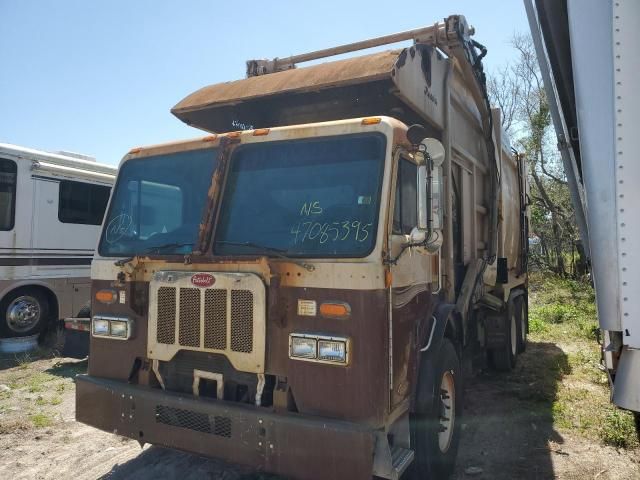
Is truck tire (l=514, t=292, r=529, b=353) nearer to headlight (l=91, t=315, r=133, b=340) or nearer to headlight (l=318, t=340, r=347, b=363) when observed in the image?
headlight (l=318, t=340, r=347, b=363)

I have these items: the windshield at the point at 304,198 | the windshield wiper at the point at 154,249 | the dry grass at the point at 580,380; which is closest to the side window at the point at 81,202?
the windshield wiper at the point at 154,249

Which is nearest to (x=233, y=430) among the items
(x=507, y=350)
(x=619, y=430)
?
(x=619, y=430)

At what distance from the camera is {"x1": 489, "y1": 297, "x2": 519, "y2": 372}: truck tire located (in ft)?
20.3

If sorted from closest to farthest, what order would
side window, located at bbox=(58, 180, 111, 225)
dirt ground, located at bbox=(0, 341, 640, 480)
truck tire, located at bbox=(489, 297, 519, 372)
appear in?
dirt ground, located at bbox=(0, 341, 640, 480), truck tire, located at bbox=(489, 297, 519, 372), side window, located at bbox=(58, 180, 111, 225)

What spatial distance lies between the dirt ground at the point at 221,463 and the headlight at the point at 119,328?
3.82 ft

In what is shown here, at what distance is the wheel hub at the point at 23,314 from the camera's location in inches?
301

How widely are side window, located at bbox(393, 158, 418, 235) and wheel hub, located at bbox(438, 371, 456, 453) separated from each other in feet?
3.93

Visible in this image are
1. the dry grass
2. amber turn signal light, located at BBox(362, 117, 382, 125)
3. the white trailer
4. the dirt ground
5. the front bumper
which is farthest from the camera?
the dry grass

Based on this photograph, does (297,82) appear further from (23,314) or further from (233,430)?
(23,314)

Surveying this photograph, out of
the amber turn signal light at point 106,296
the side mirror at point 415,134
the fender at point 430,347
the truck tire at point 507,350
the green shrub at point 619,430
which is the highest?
the side mirror at point 415,134

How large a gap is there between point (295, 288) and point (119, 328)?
1.42 metres

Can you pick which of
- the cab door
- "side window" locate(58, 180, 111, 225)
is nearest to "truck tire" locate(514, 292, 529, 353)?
the cab door

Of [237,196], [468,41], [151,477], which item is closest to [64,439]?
[151,477]

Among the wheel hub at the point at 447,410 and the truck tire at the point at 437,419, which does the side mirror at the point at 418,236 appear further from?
the wheel hub at the point at 447,410
